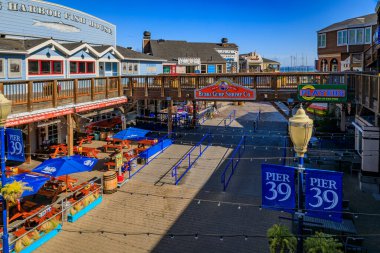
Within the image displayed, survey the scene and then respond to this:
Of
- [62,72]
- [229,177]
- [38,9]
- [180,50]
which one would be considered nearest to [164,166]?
[229,177]

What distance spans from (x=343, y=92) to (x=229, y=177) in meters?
8.57

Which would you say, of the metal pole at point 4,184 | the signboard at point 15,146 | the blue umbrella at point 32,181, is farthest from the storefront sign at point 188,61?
the metal pole at point 4,184

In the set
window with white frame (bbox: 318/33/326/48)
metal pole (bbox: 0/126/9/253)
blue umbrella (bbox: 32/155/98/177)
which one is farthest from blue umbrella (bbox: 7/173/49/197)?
window with white frame (bbox: 318/33/326/48)

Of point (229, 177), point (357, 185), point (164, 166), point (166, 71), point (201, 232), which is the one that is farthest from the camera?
point (166, 71)

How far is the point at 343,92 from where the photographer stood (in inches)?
787

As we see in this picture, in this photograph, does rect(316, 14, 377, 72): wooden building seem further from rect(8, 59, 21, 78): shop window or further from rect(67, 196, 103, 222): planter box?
rect(8, 59, 21, 78): shop window

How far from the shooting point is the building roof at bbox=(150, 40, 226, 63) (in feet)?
152

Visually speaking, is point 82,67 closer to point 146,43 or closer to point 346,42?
point 146,43

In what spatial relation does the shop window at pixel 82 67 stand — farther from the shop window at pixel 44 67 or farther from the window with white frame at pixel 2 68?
the window with white frame at pixel 2 68

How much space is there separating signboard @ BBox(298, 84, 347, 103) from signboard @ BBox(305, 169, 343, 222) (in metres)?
14.5

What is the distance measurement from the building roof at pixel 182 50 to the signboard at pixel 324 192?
3878 cm

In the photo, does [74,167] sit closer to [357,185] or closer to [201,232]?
[201,232]

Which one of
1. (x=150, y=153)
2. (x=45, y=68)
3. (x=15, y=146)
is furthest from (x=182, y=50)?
(x=15, y=146)

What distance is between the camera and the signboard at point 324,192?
6641mm
